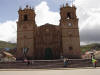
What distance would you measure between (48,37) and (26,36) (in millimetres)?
4795

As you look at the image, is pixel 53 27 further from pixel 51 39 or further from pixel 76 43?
pixel 76 43

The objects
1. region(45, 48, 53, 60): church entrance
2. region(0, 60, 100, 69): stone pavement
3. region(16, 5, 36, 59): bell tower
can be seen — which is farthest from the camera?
region(45, 48, 53, 60): church entrance

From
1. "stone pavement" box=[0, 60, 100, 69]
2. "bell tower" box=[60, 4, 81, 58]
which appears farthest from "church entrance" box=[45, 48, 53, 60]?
"stone pavement" box=[0, 60, 100, 69]

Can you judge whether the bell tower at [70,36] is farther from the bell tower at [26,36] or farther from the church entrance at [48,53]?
the bell tower at [26,36]

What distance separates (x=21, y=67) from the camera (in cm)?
2042

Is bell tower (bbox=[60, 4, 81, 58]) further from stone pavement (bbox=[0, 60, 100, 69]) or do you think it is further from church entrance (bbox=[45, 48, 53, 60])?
stone pavement (bbox=[0, 60, 100, 69])

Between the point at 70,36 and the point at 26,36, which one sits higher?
the point at 26,36

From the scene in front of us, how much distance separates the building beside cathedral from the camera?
1280 inches

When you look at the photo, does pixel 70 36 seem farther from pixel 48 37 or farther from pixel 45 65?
pixel 45 65

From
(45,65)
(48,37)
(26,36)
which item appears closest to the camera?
(45,65)

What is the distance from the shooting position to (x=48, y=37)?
34.0m

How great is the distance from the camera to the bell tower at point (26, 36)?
32938 mm

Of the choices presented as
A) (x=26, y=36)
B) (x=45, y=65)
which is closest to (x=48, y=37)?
(x=26, y=36)

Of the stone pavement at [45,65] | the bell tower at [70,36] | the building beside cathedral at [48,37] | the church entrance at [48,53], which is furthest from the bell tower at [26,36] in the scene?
the stone pavement at [45,65]
